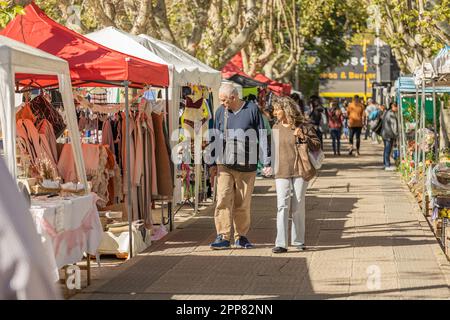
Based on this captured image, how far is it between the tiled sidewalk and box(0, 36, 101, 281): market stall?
508mm

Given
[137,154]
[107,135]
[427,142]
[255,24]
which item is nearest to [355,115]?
[255,24]

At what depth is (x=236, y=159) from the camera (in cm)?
1101

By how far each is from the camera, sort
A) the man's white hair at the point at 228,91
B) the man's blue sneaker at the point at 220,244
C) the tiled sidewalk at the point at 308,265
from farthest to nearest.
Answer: the man's blue sneaker at the point at 220,244 → the man's white hair at the point at 228,91 → the tiled sidewalk at the point at 308,265

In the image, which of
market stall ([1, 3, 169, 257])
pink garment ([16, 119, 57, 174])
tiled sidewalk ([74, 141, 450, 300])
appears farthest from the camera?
market stall ([1, 3, 169, 257])

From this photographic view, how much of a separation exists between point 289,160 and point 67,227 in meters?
3.37

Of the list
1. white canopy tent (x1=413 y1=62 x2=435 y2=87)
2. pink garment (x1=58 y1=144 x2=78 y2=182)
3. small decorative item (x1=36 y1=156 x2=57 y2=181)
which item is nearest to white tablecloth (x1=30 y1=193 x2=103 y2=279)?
small decorative item (x1=36 y1=156 x2=57 y2=181)

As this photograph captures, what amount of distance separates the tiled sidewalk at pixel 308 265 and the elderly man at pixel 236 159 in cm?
36

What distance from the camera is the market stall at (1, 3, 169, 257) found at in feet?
34.0

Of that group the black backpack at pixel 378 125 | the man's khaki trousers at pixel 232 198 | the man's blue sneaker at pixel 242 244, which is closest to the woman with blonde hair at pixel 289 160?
the man's khaki trousers at pixel 232 198

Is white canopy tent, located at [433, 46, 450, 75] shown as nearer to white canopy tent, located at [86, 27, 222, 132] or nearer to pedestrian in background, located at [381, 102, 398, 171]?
white canopy tent, located at [86, 27, 222, 132]

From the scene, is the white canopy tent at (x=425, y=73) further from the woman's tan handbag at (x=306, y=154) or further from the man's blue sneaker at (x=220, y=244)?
the man's blue sneaker at (x=220, y=244)

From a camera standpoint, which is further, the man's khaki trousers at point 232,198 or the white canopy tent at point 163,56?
the white canopy tent at point 163,56

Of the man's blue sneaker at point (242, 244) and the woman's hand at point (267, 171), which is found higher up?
the woman's hand at point (267, 171)

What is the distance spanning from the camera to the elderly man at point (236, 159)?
11.0 m
